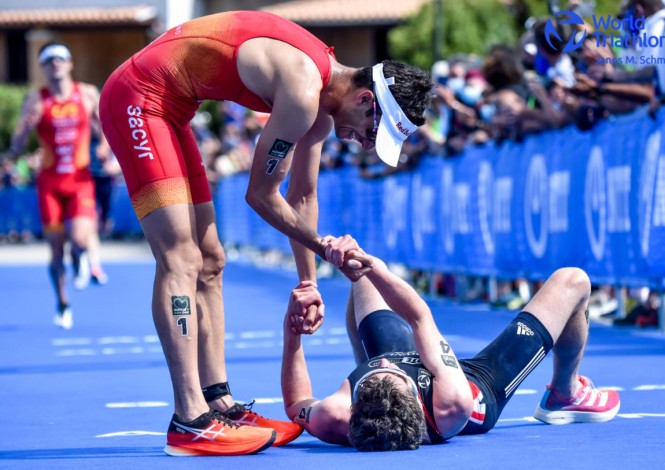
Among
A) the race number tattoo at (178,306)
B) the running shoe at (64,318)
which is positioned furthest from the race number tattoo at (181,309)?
the running shoe at (64,318)

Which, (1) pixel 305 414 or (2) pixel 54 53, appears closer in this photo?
(1) pixel 305 414

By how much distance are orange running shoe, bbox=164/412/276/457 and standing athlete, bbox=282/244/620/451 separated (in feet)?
0.82

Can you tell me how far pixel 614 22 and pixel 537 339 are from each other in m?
7.55

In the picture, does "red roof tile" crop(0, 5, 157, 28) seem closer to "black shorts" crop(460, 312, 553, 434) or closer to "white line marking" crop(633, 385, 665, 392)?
"white line marking" crop(633, 385, 665, 392)

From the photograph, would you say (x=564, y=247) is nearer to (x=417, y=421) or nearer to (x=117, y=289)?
(x=417, y=421)

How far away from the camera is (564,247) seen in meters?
11.9

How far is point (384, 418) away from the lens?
5324mm

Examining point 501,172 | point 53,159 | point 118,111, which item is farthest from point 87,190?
point 118,111

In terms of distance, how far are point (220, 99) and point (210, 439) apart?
145cm

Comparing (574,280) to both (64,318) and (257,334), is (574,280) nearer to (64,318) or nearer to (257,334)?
(257,334)

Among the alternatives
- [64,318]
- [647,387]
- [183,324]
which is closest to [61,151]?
[64,318]

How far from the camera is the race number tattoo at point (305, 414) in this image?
5867mm

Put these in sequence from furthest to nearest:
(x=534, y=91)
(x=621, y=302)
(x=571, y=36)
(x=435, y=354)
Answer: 1. (x=534, y=91)
2. (x=571, y=36)
3. (x=621, y=302)
4. (x=435, y=354)

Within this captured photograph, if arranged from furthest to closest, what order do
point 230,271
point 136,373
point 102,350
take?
1. point 230,271
2. point 102,350
3. point 136,373
